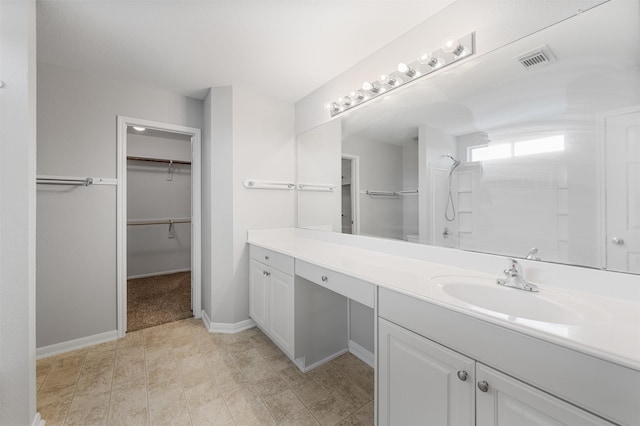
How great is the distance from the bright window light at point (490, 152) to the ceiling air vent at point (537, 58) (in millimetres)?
340

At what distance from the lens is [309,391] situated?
160 cm

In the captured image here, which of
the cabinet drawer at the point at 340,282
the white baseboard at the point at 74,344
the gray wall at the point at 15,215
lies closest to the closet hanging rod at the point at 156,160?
the white baseboard at the point at 74,344

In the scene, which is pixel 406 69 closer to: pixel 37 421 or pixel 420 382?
pixel 420 382

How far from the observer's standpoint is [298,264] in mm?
1715

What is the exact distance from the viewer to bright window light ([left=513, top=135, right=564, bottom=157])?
108cm

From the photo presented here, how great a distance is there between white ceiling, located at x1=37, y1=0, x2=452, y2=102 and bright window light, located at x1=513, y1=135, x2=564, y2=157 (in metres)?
0.87

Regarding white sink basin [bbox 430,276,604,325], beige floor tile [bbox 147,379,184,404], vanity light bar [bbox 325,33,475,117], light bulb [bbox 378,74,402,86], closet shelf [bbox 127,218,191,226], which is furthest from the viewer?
closet shelf [bbox 127,218,191,226]

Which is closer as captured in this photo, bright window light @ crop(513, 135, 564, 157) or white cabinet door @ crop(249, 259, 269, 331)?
bright window light @ crop(513, 135, 564, 157)

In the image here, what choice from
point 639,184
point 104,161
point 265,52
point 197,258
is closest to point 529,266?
point 639,184

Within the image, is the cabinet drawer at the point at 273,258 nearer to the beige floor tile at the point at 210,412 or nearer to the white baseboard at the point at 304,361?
the white baseboard at the point at 304,361

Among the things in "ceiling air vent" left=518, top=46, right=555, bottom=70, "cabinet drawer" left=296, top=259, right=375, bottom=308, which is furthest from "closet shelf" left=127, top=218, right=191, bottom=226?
"ceiling air vent" left=518, top=46, right=555, bottom=70

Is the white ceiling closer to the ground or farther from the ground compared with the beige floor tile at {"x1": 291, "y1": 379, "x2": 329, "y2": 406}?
farther from the ground

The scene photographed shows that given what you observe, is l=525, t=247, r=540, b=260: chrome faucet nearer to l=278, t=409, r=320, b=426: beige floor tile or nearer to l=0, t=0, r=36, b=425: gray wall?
l=278, t=409, r=320, b=426: beige floor tile

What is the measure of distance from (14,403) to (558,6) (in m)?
2.98
